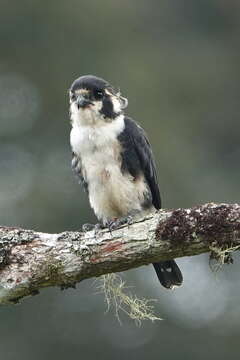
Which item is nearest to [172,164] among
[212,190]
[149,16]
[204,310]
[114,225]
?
[212,190]

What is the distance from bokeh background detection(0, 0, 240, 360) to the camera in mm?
16703

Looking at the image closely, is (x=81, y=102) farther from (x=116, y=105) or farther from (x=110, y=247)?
(x=110, y=247)

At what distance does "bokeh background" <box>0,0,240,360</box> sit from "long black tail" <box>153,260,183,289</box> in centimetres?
722

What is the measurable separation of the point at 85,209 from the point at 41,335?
1.94 metres

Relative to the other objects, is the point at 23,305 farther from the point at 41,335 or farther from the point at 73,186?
the point at 73,186

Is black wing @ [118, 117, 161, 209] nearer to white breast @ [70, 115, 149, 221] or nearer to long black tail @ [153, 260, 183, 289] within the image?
white breast @ [70, 115, 149, 221]

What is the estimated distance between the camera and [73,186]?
1736 centimetres

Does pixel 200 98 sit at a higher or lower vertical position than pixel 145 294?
higher

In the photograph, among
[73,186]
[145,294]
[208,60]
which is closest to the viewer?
[145,294]

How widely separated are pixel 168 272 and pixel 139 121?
9593 millimetres

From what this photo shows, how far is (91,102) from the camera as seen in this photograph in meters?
8.58

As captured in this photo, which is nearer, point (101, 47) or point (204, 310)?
point (204, 310)

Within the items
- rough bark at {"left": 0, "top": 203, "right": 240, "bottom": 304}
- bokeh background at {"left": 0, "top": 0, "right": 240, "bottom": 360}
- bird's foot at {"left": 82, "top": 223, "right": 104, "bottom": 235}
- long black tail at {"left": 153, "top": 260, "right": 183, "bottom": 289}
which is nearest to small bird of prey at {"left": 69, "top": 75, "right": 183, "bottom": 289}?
long black tail at {"left": 153, "top": 260, "right": 183, "bottom": 289}

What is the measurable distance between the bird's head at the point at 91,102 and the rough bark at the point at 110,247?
1.55 meters
